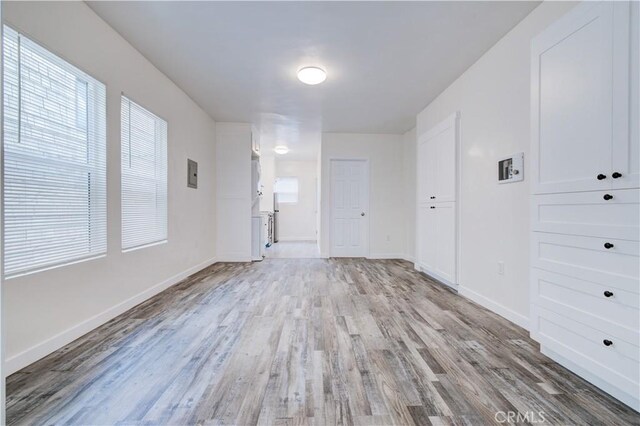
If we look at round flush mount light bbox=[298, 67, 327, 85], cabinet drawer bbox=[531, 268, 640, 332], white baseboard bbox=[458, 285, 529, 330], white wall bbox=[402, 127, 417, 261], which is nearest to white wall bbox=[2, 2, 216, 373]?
round flush mount light bbox=[298, 67, 327, 85]

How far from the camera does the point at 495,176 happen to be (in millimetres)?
2713

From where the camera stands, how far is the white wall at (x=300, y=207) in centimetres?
907

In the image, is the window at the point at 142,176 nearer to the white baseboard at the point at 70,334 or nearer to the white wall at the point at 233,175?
the white baseboard at the point at 70,334

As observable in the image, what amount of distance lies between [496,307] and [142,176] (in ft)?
12.1

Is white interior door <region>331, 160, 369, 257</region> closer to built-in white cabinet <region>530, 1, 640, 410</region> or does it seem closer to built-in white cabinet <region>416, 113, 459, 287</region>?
built-in white cabinet <region>416, 113, 459, 287</region>

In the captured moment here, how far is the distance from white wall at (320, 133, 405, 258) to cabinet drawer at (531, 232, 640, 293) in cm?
390

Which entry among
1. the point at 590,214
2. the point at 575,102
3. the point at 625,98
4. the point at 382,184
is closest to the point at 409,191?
the point at 382,184

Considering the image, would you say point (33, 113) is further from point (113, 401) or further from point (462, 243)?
point (462, 243)

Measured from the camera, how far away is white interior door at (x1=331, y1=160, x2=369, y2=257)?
585 centimetres

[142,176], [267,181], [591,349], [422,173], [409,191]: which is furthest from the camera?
[267,181]

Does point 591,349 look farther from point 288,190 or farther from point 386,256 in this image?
point 288,190

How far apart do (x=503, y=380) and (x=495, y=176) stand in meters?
1.79

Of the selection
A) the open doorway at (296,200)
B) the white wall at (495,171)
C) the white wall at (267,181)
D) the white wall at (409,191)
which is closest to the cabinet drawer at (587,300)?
the white wall at (495,171)

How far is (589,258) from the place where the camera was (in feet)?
5.15
